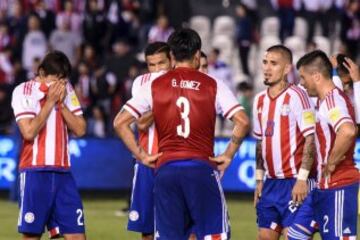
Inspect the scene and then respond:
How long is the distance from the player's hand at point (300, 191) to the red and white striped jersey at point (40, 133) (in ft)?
6.85

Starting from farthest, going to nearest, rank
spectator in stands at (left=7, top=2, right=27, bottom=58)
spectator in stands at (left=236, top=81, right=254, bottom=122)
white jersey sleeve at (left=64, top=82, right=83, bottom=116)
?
spectator in stands at (left=7, top=2, right=27, bottom=58)
spectator in stands at (left=236, top=81, right=254, bottom=122)
white jersey sleeve at (left=64, top=82, right=83, bottom=116)

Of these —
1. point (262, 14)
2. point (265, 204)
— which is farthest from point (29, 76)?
point (265, 204)

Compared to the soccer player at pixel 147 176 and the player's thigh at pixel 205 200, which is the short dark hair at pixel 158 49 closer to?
the soccer player at pixel 147 176

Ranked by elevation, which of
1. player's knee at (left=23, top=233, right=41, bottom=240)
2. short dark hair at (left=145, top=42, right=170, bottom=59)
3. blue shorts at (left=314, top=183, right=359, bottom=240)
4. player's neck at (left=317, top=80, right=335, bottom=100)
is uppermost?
short dark hair at (left=145, top=42, right=170, bottom=59)

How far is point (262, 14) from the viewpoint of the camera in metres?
29.3

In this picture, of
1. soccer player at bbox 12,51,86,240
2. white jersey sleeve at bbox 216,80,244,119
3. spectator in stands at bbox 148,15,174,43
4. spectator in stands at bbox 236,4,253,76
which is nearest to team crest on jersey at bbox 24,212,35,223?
soccer player at bbox 12,51,86,240

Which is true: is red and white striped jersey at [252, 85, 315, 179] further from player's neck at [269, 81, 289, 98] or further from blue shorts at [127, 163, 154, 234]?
blue shorts at [127, 163, 154, 234]

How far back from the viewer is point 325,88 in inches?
474

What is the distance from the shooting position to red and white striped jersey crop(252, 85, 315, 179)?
43.2 ft

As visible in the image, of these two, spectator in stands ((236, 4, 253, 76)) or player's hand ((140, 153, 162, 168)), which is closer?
player's hand ((140, 153, 162, 168))

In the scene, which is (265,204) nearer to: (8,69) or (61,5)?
(8,69)

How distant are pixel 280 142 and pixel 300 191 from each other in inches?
37.3

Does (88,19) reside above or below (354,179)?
above

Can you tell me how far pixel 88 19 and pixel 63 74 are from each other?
14.6m
